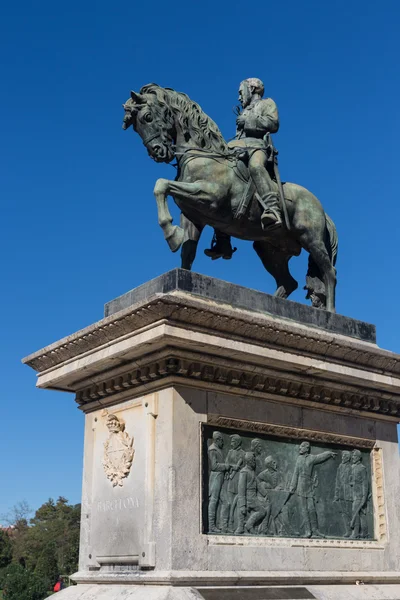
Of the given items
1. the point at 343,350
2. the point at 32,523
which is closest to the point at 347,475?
the point at 343,350

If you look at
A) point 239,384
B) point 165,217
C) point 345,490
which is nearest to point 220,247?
point 165,217

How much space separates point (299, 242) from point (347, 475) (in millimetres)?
3271

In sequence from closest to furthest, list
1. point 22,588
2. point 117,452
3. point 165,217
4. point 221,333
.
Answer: point 221,333 → point 117,452 → point 165,217 → point 22,588

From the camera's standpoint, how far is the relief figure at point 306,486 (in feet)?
32.5

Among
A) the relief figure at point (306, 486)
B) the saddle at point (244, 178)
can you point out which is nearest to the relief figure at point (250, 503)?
the relief figure at point (306, 486)

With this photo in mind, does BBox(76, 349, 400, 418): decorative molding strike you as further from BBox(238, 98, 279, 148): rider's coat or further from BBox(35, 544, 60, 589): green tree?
BBox(35, 544, 60, 589): green tree

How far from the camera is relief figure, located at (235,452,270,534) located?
9234 mm

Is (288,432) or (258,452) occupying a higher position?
(288,432)

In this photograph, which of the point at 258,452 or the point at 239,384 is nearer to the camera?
the point at 239,384

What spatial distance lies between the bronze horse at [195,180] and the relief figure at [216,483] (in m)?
2.46

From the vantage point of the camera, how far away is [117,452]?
31.2 feet

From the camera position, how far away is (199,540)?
8664 millimetres

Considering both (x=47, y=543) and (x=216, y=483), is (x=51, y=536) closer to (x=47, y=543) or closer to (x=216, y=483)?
(x=47, y=543)

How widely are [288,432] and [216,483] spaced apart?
1376mm
